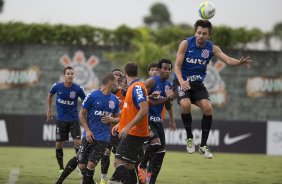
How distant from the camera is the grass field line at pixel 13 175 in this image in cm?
1617

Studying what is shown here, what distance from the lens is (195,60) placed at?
14141mm

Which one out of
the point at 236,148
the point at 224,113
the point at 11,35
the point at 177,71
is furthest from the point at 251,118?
the point at 177,71

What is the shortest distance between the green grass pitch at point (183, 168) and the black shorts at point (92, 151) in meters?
2.39

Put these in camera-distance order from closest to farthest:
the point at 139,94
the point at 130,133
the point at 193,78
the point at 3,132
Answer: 1. the point at 139,94
2. the point at 130,133
3. the point at 193,78
4. the point at 3,132

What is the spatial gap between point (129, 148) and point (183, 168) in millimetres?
9925

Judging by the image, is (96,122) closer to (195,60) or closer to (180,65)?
(180,65)

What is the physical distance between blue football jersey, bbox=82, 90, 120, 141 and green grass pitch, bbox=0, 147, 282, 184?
9.10ft

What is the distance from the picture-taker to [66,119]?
18.9 meters

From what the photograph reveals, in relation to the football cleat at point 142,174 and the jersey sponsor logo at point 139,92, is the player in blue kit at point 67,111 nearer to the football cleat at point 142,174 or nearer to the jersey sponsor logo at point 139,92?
Result: the football cleat at point 142,174

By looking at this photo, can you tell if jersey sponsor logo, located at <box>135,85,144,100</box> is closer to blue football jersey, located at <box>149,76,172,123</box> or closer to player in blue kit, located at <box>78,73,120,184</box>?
player in blue kit, located at <box>78,73,120,184</box>

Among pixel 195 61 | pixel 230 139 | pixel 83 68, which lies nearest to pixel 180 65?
pixel 195 61

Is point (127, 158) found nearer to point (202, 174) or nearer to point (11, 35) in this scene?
point (202, 174)

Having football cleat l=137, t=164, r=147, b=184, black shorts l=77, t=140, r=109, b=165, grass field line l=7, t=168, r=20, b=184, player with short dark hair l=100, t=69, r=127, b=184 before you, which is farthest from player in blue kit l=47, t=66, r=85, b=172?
black shorts l=77, t=140, r=109, b=165

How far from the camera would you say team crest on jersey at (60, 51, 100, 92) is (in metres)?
40.8
